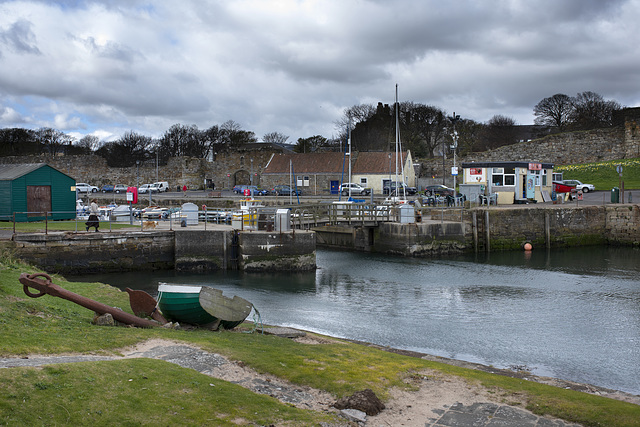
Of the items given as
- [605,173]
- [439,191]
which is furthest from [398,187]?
[605,173]

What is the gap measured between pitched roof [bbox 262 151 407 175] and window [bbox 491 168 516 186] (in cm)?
1887

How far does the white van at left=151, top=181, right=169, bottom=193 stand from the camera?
64994mm

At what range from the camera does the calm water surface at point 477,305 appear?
14383mm

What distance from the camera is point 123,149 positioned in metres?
90.4

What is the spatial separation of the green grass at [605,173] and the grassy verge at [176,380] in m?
43.4

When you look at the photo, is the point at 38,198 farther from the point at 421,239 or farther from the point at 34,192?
the point at 421,239

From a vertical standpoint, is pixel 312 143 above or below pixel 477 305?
above

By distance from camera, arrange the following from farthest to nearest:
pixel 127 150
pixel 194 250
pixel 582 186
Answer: pixel 127 150, pixel 582 186, pixel 194 250

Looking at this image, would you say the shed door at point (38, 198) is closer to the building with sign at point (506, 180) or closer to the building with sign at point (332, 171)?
the building with sign at point (506, 180)

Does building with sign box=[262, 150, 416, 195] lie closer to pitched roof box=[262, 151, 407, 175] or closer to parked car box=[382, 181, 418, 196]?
pitched roof box=[262, 151, 407, 175]

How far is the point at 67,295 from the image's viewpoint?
9820mm

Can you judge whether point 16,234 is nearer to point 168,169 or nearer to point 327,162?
point 327,162

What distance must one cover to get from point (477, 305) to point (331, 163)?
42.7 metres

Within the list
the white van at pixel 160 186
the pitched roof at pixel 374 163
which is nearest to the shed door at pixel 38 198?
the white van at pixel 160 186
